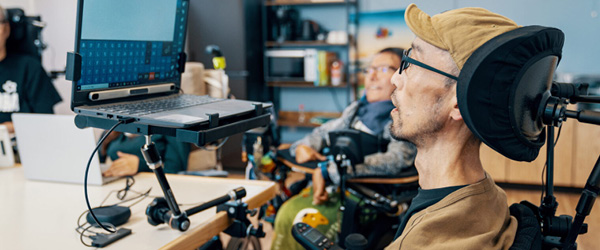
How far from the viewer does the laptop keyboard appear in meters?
1.19

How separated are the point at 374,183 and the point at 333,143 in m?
0.35

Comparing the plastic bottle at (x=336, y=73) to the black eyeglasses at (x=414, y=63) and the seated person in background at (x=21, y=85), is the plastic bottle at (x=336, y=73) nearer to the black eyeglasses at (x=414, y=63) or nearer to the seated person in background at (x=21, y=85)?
the seated person in background at (x=21, y=85)

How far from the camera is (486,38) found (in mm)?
910

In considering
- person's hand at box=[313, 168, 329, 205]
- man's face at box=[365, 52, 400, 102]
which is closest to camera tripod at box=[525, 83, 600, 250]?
person's hand at box=[313, 168, 329, 205]

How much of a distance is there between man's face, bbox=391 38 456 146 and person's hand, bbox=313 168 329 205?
1327mm

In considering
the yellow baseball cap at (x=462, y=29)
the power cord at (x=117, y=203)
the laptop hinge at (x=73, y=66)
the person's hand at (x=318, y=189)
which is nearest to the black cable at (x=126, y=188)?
the power cord at (x=117, y=203)

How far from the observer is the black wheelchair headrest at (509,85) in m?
0.84

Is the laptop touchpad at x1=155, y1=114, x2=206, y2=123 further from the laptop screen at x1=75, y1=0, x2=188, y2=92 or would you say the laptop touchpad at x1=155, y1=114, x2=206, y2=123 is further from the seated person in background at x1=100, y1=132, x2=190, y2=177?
the seated person in background at x1=100, y1=132, x2=190, y2=177

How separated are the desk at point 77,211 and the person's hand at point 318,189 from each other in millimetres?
638

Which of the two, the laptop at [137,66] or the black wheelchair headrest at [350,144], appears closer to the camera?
the laptop at [137,66]

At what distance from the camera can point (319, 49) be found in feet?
16.2

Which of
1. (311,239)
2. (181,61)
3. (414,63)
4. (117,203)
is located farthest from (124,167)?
(414,63)

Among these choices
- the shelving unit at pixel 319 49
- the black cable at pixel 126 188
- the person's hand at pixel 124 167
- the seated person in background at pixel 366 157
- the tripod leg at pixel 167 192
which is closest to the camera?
the tripod leg at pixel 167 192

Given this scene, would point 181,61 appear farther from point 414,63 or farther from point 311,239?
point 414,63
